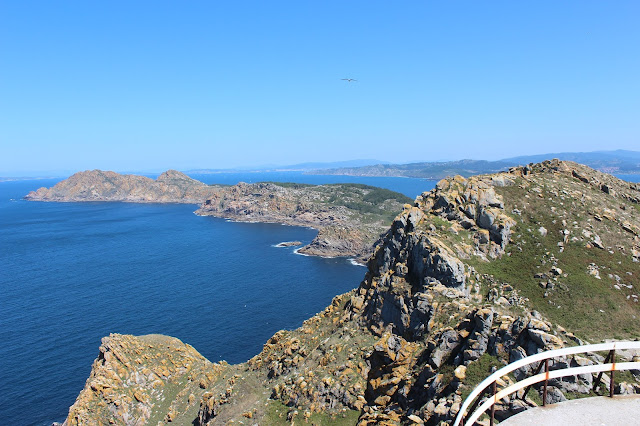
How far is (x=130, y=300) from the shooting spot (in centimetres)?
10219

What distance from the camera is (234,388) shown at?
4441 cm

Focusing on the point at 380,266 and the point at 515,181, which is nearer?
the point at 380,266

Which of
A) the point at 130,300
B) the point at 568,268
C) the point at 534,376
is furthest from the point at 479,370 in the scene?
the point at 130,300

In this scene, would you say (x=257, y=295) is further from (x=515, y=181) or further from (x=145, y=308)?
(x=515, y=181)

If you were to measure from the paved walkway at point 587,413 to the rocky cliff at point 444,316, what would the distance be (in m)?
9.05

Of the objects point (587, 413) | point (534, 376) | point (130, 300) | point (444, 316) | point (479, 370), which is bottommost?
point (130, 300)

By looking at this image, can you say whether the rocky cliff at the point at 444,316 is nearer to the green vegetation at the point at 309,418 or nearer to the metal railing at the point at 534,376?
the green vegetation at the point at 309,418

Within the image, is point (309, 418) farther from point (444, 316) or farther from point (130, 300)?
point (130, 300)

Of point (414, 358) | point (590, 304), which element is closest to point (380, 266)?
point (414, 358)

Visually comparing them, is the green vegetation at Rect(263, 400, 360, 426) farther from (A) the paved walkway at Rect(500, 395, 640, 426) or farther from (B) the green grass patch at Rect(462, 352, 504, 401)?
(A) the paved walkway at Rect(500, 395, 640, 426)

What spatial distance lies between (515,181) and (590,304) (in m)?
18.7

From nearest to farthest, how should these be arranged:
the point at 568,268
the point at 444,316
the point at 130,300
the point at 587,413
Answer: the point at 587,413 < the point at 444,316 < the point at 568,268 < the point at 130,300

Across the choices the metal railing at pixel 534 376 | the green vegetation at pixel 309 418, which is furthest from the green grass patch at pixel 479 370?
the green vegetation at pixel 309 418

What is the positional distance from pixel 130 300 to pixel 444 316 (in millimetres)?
91848
